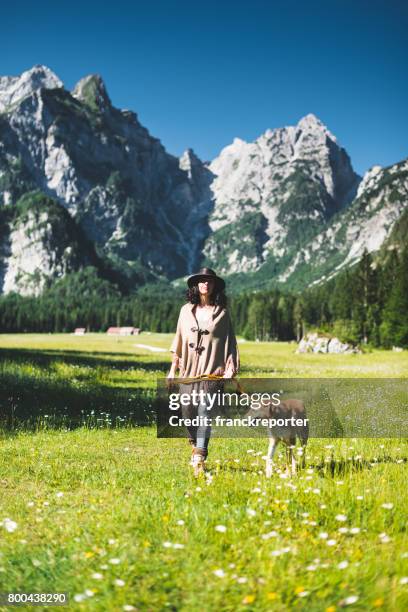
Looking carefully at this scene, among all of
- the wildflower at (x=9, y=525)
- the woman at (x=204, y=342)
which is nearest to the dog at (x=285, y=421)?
the woman at (x=204, y=342)

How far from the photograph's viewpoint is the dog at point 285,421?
8836 mm

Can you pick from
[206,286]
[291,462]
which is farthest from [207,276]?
[291,462]

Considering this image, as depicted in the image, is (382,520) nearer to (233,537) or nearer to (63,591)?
(233,537)

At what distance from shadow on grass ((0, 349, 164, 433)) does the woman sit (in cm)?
696

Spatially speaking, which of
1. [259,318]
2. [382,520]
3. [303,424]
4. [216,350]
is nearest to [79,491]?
[216,350]

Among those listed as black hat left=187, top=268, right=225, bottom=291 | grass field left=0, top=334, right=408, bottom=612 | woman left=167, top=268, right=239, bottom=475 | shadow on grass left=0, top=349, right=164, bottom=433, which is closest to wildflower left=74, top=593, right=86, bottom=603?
grass field left=0, top=334, right=408, bottom=612

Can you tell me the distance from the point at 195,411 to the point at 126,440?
17.7 ft

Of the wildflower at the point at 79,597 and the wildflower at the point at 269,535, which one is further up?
the wildflower at the point at 269,535

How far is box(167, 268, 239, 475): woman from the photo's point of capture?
928 cm

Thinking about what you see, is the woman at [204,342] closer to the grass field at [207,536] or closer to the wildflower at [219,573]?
the grass field at [207,536]

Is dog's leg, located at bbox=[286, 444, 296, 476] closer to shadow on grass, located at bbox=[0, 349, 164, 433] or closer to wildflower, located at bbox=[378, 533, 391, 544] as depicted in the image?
wildflower, located at bbox=[378, 533, 391, 544]

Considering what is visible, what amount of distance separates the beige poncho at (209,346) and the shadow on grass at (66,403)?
708cm

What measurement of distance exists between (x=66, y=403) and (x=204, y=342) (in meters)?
12.8

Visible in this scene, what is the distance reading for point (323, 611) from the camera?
4.49 metres
